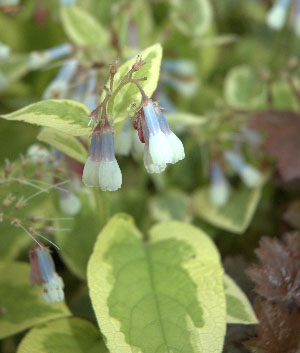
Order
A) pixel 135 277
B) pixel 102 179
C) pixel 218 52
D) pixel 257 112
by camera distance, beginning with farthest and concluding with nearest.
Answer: pixel 218 52, pixel 257 112, pixel 135 277, pixel 102 179

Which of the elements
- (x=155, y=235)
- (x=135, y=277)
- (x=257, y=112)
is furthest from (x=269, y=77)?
(x=135, y=277)

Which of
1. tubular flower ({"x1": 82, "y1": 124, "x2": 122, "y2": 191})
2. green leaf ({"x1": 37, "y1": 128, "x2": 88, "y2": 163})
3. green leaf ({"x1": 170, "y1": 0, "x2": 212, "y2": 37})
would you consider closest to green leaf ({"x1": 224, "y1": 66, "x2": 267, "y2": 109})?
green leaf ({"x1": 170, "y1": 0, "x2": 212, "y2": 37})

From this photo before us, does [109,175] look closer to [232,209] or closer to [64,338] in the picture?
[64,338]

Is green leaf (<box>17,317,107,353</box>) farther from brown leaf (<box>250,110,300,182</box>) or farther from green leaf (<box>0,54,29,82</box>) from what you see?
green leaf (<box>0,54,29,82</box>)

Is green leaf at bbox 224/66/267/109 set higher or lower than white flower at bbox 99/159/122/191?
higher

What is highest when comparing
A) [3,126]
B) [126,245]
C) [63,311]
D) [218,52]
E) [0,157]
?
[218,52]

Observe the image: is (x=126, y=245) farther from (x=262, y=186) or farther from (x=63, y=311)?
(x=262, y=186)

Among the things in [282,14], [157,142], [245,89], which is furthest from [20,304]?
[282,14]
